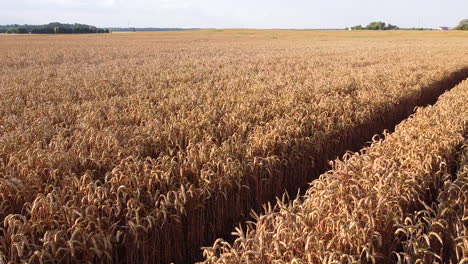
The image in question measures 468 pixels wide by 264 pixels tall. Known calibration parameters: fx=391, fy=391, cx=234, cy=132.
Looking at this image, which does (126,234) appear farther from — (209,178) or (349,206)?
(349,206)

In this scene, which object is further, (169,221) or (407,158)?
(407,158)

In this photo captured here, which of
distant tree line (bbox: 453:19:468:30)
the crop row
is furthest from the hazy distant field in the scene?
distant tree line (bbox: 453:19:468:30)

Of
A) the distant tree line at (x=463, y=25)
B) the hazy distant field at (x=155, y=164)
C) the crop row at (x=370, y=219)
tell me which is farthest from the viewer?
the distant tree line at (x=463, y=25)

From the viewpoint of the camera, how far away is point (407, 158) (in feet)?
15.0

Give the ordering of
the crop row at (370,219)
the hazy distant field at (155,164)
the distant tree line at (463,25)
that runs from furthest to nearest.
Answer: the distant tree line at (463,25), the hazy distant field at (155,164), the crop row at (370,219)

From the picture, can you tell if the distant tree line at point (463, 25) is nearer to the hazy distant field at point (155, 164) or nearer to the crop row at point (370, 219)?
the hazy distant field at point (155, 164)

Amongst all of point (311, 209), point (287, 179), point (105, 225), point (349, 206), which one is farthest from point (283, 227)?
point (287, 179)

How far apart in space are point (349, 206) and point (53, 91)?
9.79 meters

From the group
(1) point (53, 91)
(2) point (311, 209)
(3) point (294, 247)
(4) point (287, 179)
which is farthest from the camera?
(1) point (53, 91)

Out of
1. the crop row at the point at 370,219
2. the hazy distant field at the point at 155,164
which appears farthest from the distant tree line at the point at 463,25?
the crop row at the point at 370,219

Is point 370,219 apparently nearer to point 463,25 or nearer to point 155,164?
point 155,164

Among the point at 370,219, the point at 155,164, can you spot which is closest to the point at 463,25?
the point at 155,164

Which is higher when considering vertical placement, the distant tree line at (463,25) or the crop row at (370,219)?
the distant tree line at (463,25)

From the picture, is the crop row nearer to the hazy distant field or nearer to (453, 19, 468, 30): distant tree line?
the hazy distant field
